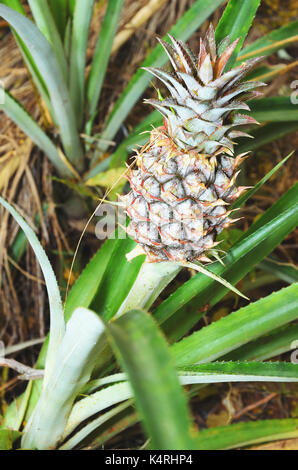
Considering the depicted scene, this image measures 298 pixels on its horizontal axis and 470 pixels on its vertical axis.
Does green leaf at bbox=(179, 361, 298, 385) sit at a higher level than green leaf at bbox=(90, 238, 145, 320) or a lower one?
lower

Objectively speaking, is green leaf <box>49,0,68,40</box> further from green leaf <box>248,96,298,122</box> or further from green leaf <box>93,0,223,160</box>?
green leaf <box>248,96,298,122</box>

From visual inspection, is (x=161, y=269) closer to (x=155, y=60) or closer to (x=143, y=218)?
(x=143, y=218)

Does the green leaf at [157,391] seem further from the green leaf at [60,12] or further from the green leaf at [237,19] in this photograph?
the green leaf at [60,12]

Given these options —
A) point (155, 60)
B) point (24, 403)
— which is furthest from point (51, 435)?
point (155, 60)

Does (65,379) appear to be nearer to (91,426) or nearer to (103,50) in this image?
(91,426)

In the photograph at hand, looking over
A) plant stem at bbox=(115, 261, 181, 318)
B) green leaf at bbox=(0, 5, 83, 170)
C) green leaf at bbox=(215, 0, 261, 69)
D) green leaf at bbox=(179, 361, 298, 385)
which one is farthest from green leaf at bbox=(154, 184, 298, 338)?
green leaf at bbox=(0, 5, 83, 170)

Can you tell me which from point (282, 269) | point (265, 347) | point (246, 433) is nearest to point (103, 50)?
point (282, 269)
